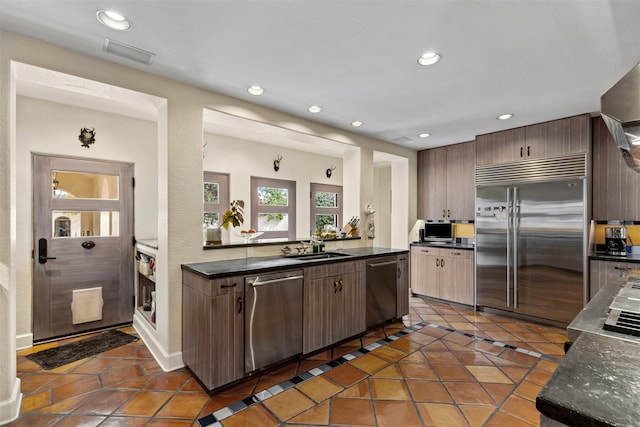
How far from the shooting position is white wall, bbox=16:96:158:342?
3.09 meters


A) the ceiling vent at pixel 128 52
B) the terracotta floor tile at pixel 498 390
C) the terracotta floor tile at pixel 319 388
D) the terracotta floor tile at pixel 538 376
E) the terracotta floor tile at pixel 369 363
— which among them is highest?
the ceiling vent at pixel 128 52

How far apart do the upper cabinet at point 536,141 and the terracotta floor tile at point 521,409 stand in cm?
297

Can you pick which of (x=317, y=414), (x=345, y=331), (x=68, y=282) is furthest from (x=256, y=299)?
(x=68, y=282)

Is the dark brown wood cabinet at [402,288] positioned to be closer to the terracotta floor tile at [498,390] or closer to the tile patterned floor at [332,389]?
the tile patterned floor at [332,389]

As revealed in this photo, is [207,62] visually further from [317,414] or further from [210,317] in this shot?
[317,414]

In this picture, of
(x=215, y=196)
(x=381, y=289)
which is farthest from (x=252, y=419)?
(x=215, y=196)

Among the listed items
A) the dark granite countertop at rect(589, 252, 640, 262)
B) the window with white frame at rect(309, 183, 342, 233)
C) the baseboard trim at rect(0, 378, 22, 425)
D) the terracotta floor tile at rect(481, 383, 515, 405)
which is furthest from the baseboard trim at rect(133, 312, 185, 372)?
the dark granite countertop at rect(589, 252, 640, 262)

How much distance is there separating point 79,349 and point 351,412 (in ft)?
9.20

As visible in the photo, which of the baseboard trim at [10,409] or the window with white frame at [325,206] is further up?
the window with white frame at [325,206]

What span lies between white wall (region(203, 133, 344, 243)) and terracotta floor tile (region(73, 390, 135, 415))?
7.02 feet

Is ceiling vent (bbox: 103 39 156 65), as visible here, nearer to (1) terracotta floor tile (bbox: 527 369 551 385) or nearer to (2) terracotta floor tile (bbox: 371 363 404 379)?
(2) terracotta floor tile (bbox: 371 363 404 379)

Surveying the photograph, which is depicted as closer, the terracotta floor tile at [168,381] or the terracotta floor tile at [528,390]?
the terracotta floor tile at [528,390]

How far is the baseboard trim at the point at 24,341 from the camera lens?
3.00m

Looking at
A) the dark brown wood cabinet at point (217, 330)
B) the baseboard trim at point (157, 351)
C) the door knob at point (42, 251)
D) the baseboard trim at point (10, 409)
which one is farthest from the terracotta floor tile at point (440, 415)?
the door knob at point (42, 251)
